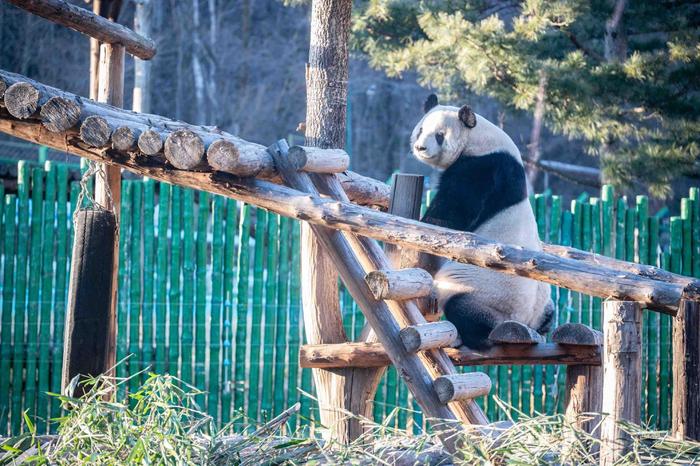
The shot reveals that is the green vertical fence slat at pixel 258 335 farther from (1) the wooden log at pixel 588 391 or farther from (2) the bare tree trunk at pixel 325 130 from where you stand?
(1) the wooden log at pixel 588 391

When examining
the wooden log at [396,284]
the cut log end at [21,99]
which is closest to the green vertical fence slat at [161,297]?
the cut log end at [21,99]

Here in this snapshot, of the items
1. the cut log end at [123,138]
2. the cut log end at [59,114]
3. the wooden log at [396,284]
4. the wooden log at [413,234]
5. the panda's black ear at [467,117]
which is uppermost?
the panda's black ear at [467,117]

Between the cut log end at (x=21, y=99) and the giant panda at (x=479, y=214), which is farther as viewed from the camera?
the giant panda at (x=479, y=214)

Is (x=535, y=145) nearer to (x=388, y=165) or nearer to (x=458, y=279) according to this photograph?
(x=458, y=279)

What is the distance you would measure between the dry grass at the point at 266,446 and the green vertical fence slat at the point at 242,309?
9.44ft

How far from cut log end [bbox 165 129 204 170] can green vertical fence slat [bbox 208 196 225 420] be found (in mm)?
2570

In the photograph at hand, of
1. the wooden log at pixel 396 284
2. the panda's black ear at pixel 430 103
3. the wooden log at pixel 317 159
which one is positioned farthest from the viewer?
the panda's black ear at pixel 430 103

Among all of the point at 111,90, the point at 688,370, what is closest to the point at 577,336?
the point at 688,370

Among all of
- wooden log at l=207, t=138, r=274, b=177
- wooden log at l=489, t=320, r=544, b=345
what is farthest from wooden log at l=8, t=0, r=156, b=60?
wooden log at l=489, t=320, r=544, b=345

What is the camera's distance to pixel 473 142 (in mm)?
4871

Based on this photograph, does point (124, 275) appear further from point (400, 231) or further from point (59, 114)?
point (400, 231)

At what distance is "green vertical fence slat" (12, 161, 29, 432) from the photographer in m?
6.12

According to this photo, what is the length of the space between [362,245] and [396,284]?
40 cm

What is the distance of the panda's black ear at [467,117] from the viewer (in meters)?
4.75
